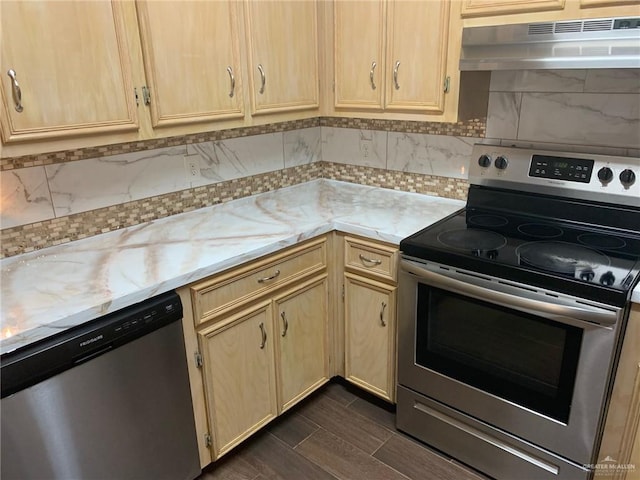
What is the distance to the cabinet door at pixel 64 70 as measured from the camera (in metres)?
1.36

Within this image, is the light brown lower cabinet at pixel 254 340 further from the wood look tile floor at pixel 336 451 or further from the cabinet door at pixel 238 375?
the wood look tile floor at pixel 336 451

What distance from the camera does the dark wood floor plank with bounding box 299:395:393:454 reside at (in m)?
2.09

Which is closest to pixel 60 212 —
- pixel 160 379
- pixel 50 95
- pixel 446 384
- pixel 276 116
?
pixel 50 95

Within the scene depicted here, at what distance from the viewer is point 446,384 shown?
188 cm

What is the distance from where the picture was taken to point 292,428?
7.15ft

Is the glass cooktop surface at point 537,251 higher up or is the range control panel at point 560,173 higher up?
the range control panel at point 560,173

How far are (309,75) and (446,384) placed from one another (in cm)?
149

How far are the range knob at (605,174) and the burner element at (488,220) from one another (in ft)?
1.25

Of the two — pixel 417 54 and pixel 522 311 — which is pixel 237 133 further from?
pixel 522 311

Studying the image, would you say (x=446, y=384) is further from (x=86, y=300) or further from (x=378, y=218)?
(x=86, y=300)

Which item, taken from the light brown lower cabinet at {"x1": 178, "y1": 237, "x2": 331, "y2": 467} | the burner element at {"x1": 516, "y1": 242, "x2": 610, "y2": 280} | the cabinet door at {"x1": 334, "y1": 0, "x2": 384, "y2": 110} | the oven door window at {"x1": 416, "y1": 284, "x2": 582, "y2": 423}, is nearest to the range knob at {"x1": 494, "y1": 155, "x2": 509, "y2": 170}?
the burner element at {"x1": 516, "y1": 242, "x2": 610, "y2": 280}

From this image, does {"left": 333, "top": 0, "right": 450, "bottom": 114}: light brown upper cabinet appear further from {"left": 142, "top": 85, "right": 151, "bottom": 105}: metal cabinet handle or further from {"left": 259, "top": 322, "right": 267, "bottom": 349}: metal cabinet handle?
{"left": 259, "top": 322, "right": 267, "bottom": 349}: metal cabinet handle

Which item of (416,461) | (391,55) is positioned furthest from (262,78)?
(416,461)

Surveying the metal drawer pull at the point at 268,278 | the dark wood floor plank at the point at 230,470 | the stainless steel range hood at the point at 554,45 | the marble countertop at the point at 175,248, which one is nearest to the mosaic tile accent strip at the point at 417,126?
the marble countertop at the point at 175,248
